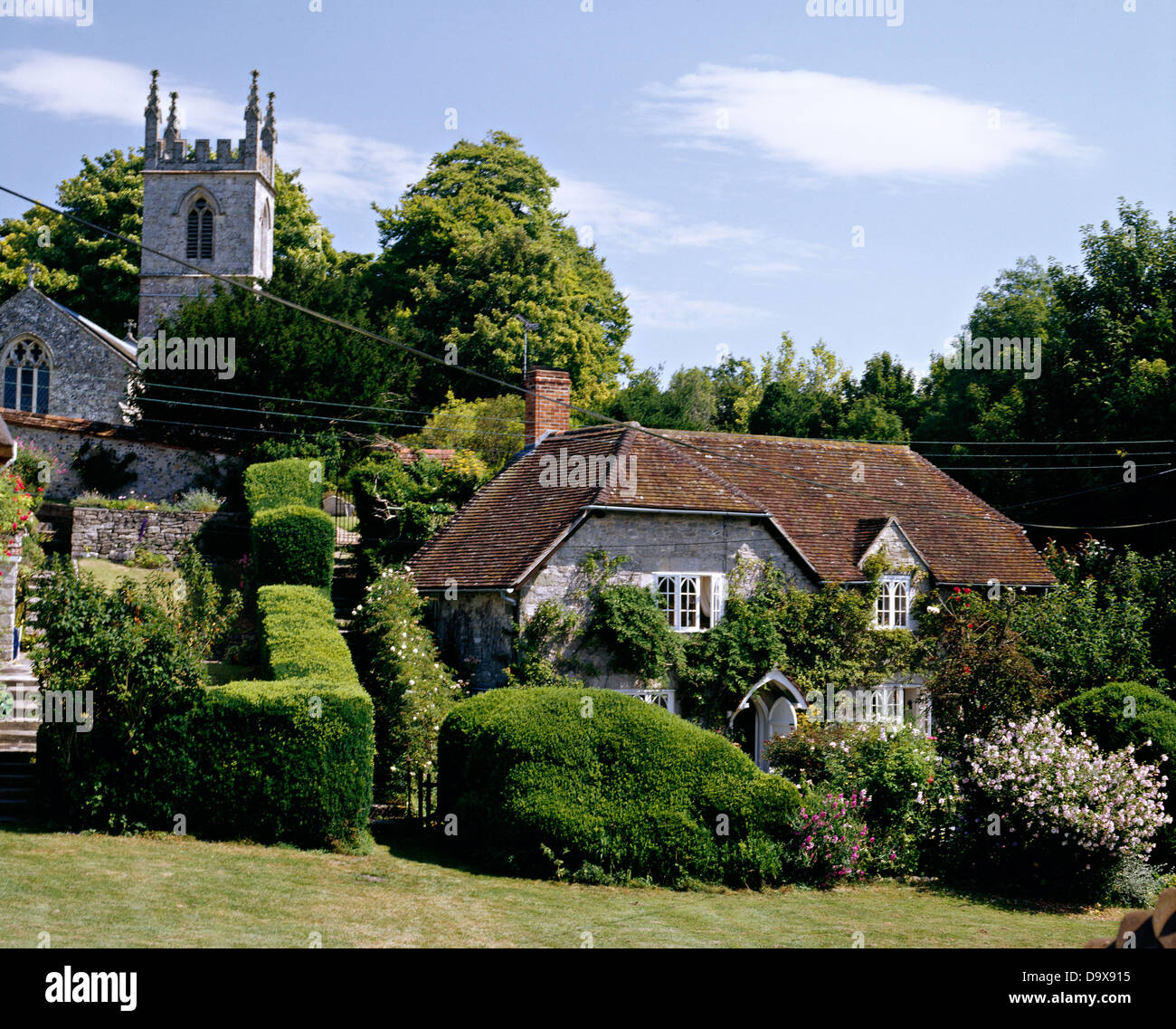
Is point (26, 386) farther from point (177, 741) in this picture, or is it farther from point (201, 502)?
point (177, 741)

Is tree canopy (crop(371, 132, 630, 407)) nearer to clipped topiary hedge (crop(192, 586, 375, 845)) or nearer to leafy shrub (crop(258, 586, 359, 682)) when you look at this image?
leafy shrub (crop(258, 586, 359, 682))

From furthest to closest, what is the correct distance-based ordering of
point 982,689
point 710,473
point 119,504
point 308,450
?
point 308,450, point 119,504, point 710,473, point 982,689

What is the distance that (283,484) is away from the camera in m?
32.8

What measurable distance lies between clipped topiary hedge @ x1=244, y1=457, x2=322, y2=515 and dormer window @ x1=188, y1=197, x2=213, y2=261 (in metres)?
24.8

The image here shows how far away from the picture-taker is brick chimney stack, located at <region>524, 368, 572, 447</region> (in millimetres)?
30062

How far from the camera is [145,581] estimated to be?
28.0m

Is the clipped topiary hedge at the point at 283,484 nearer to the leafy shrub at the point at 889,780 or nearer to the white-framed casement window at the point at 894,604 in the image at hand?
the white-framed casement window at the point at 894,604

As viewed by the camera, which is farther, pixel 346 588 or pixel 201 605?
pixel 346 588

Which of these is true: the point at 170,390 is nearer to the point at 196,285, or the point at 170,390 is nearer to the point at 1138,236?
the point at 196,285

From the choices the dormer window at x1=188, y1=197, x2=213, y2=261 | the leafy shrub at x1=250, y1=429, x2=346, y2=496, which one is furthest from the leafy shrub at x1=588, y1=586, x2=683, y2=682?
the dormer window at x1=188, y1=197, x2=213, y2=261

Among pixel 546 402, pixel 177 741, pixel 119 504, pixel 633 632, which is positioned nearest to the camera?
pixel 177 741

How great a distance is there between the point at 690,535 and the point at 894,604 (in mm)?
6088

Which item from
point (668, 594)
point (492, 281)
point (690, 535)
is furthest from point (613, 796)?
point (492, 281)

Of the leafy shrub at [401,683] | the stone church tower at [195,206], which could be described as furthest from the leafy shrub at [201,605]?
the stone church tower at [195,206]
